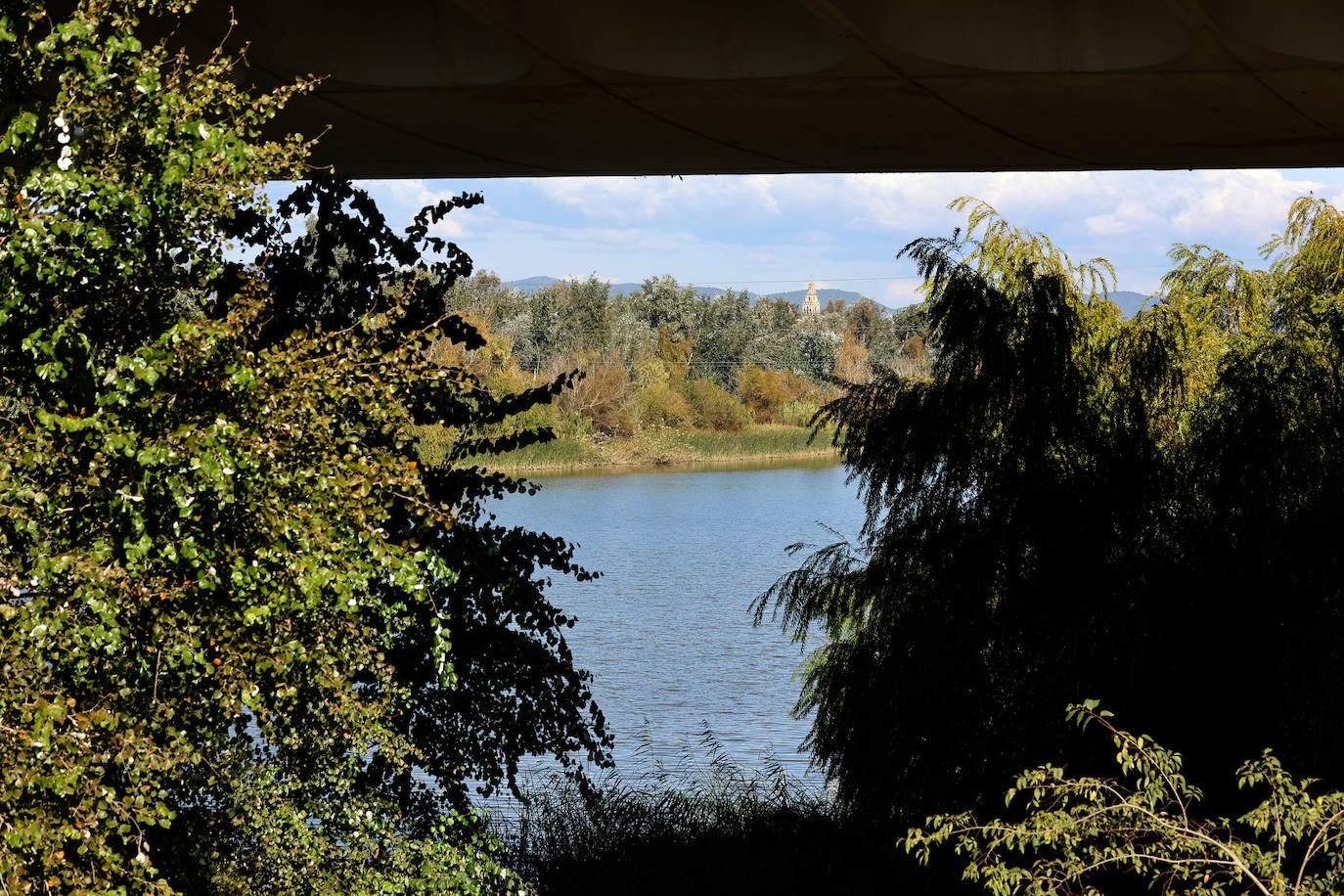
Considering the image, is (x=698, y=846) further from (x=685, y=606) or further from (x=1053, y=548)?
(x=685, y=606)

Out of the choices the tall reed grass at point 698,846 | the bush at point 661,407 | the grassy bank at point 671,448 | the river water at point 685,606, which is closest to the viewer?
the tall reed grass at point 698,846

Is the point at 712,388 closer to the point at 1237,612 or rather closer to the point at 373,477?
the point at 1237,612

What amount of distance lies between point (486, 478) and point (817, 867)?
3233 mm

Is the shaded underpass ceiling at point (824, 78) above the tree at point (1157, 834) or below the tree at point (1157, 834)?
above

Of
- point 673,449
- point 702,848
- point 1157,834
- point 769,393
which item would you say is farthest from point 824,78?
point 769,393

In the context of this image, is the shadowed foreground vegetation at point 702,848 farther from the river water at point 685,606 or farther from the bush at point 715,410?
the bush at point 715,410

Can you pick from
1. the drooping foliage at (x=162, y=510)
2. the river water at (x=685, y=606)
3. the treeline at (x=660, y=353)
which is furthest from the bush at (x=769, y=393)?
the drooping foliage at (x=162, y=510)

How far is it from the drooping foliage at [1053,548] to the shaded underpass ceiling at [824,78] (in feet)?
4.58

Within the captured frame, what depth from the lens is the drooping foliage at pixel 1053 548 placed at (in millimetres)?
7664

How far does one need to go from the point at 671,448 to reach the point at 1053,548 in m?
38.7

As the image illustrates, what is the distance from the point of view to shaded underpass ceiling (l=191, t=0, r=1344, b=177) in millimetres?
5734

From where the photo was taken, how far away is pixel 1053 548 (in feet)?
26.6

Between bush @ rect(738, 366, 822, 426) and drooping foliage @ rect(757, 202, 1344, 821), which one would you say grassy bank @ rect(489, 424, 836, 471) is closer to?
bush @ rect(738, 366, 822, 426)

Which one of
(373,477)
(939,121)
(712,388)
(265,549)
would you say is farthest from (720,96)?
(712,388)
